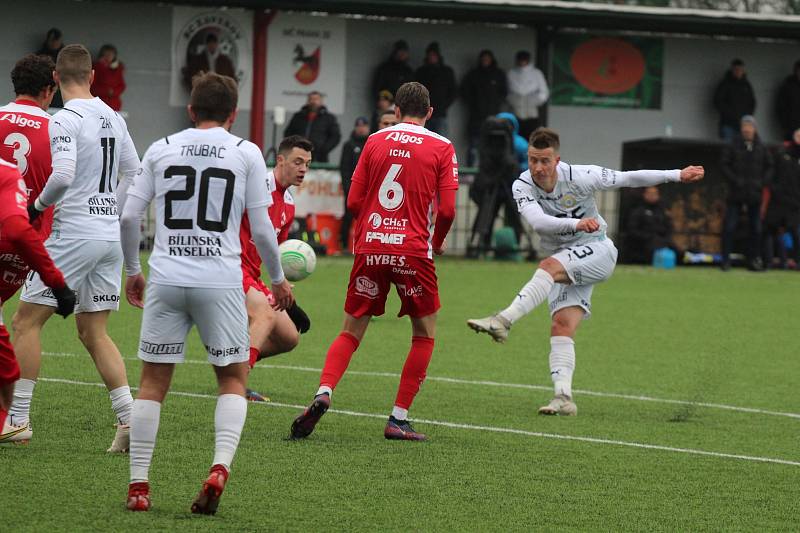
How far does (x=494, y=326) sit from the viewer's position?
8.38 metres

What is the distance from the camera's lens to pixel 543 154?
895cm

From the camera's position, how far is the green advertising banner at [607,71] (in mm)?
26031

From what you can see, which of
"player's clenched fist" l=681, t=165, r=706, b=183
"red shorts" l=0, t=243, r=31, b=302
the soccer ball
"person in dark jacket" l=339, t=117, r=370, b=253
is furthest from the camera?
"person in dark jacket" l=339, t=117, r=370, b=253

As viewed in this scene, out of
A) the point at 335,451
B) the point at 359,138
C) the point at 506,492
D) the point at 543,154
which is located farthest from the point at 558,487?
the point at 359,138

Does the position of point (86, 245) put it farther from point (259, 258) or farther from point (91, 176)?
point (259, 258)

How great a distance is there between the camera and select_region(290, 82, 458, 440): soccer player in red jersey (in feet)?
25.3

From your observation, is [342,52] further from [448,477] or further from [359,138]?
[448,477]

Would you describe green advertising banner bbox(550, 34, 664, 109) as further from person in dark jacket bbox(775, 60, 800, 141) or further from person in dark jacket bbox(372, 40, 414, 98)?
person in dark jacket bbox(372, 40, 414, 98)

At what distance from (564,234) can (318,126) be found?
13419mm

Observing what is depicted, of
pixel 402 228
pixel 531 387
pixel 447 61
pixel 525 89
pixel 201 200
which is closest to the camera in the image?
pixel 201 200

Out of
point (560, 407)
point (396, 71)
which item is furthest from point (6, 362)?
point (396, 71)

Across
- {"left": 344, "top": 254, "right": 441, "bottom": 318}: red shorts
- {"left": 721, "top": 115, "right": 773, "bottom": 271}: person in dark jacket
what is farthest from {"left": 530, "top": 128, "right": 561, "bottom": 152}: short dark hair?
{"left": 721, "top": 115, "right": 773, "bottom": 271}: person in dark jacket

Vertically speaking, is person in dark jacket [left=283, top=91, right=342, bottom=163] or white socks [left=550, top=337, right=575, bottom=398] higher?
person in dark jacket [left=283, top=91, right=342, bottom=163]

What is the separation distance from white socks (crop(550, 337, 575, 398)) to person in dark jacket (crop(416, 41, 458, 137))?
1441 centimetres
